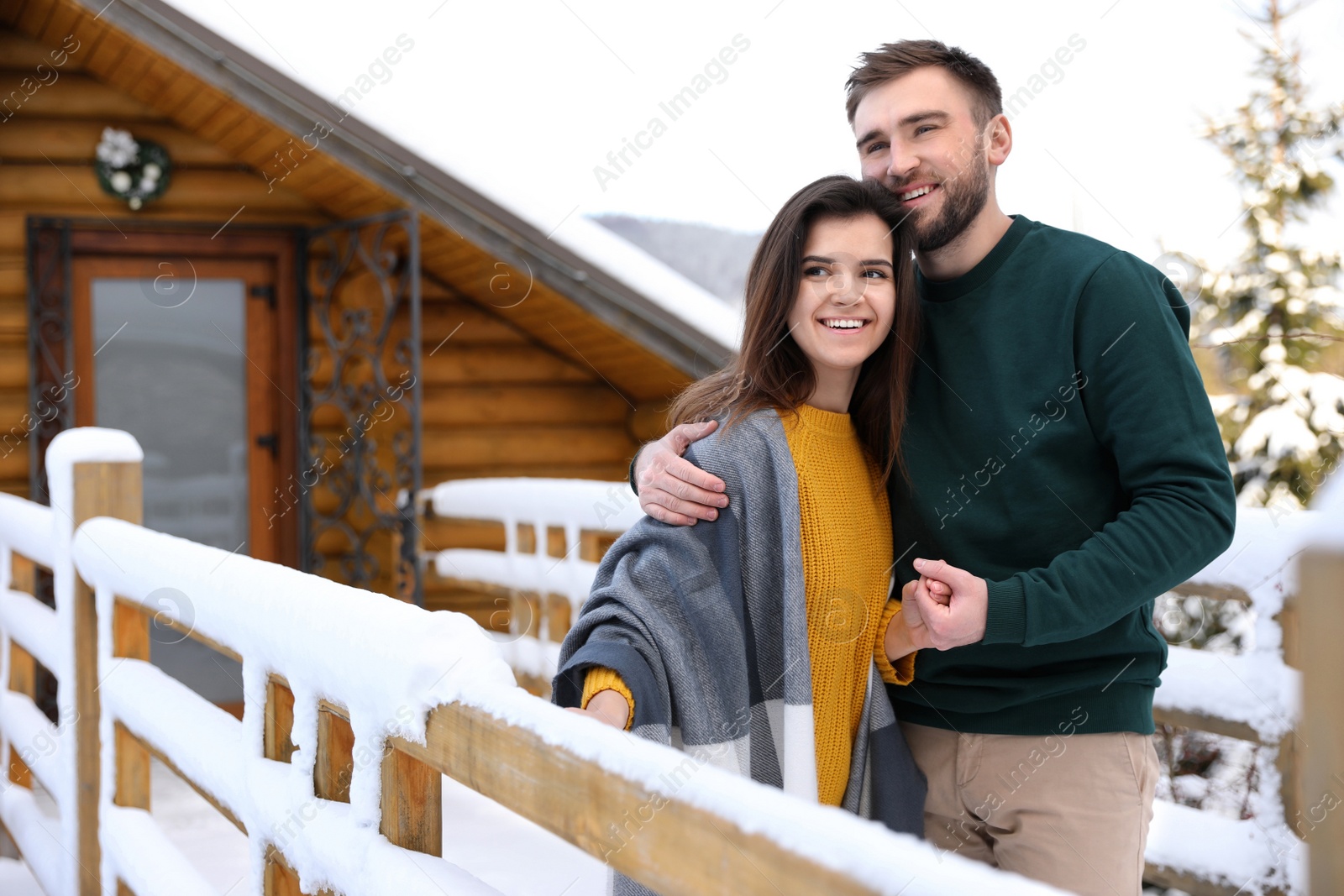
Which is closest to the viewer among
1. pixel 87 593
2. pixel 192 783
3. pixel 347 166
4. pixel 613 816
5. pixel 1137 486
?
pixel 613 816

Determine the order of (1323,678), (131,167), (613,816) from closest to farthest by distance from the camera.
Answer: (1323,678)
(613,816)
(131,167)

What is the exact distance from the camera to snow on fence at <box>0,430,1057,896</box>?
0.87 m

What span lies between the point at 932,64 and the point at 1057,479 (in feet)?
2.20

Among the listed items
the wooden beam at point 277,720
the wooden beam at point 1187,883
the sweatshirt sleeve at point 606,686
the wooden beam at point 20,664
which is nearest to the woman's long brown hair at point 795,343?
the sweatshirt sleeve at point 606,686

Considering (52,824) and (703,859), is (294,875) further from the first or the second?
(52,824)

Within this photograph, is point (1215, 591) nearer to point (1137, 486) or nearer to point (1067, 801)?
point (1067, 801)

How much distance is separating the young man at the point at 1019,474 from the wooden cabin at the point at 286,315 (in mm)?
3437

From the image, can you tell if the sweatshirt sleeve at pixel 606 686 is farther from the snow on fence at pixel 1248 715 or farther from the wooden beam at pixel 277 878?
the snow on fence at pixel 1248 715

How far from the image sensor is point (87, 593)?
9.69 ft

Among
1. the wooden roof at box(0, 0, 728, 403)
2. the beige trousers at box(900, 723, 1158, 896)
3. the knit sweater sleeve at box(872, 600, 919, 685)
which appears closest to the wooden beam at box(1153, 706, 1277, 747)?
the beige trousers at box(900, 723, 1158, 896)

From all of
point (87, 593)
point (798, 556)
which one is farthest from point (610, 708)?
point (87, 593)

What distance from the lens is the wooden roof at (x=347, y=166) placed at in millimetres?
4695

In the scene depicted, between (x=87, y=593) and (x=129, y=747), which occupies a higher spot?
(x=87, y=593)

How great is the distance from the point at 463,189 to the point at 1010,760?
387cm
